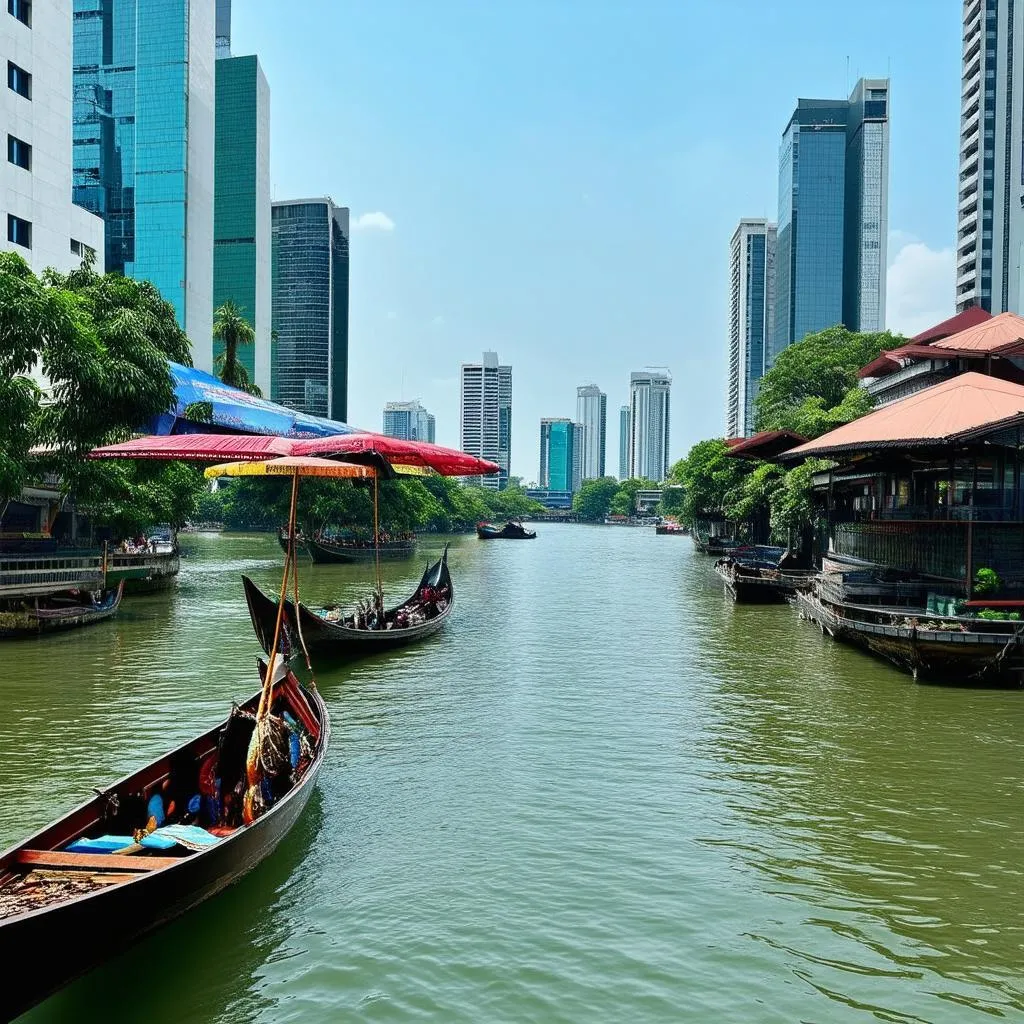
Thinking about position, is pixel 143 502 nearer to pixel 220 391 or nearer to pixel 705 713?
pixel 220 391

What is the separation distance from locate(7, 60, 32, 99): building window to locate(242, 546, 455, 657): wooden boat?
26.7 metres

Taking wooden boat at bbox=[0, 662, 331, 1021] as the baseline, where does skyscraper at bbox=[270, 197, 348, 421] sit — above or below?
above

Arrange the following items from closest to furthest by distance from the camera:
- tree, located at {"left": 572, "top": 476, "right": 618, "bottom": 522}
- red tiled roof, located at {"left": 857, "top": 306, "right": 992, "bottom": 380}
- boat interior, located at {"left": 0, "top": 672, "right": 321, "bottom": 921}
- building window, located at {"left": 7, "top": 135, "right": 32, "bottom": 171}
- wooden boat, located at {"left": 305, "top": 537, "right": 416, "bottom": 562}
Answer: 1. boat interior, located at {"left": 0, "top": 672, "right": 321, "bottom": 921}
2. building window, located at {"left": 7, "top": 135, "right": 32, "bottom": 171}
3. red tiled roof, located at {"left": 857, "top": 306, "right": 992, "bottom": 380}
4. wooden boat, located at {"left": 305, "top": 537, "right": 416, "bottom": 562}
5. tree, located at {"left": 572, "top": 476, "right": 618, "bottom": 522}

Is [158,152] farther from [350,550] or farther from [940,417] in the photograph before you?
[940,417]

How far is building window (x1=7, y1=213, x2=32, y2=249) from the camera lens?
35.8 m

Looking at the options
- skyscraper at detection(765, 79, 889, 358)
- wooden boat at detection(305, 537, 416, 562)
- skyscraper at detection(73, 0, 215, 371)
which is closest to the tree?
skyscraper at detection(765, 79, 889, 358)

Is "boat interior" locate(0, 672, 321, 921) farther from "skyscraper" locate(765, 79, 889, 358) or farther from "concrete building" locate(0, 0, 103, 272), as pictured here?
"skyscraper" locate(765, 79, 889, 358)

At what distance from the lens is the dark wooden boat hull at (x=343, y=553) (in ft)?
169

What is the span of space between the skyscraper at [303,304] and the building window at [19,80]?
10706 cm

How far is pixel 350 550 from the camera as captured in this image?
178 ft

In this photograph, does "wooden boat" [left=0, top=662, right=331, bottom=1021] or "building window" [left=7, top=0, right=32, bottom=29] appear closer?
"wooden boat" [left=0, top=662, right=331, bottom=1021]

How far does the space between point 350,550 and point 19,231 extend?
79.6ft

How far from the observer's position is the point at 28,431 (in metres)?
22.8

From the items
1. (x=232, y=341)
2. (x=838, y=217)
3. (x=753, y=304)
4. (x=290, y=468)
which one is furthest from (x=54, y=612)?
(x=753, y=304)
